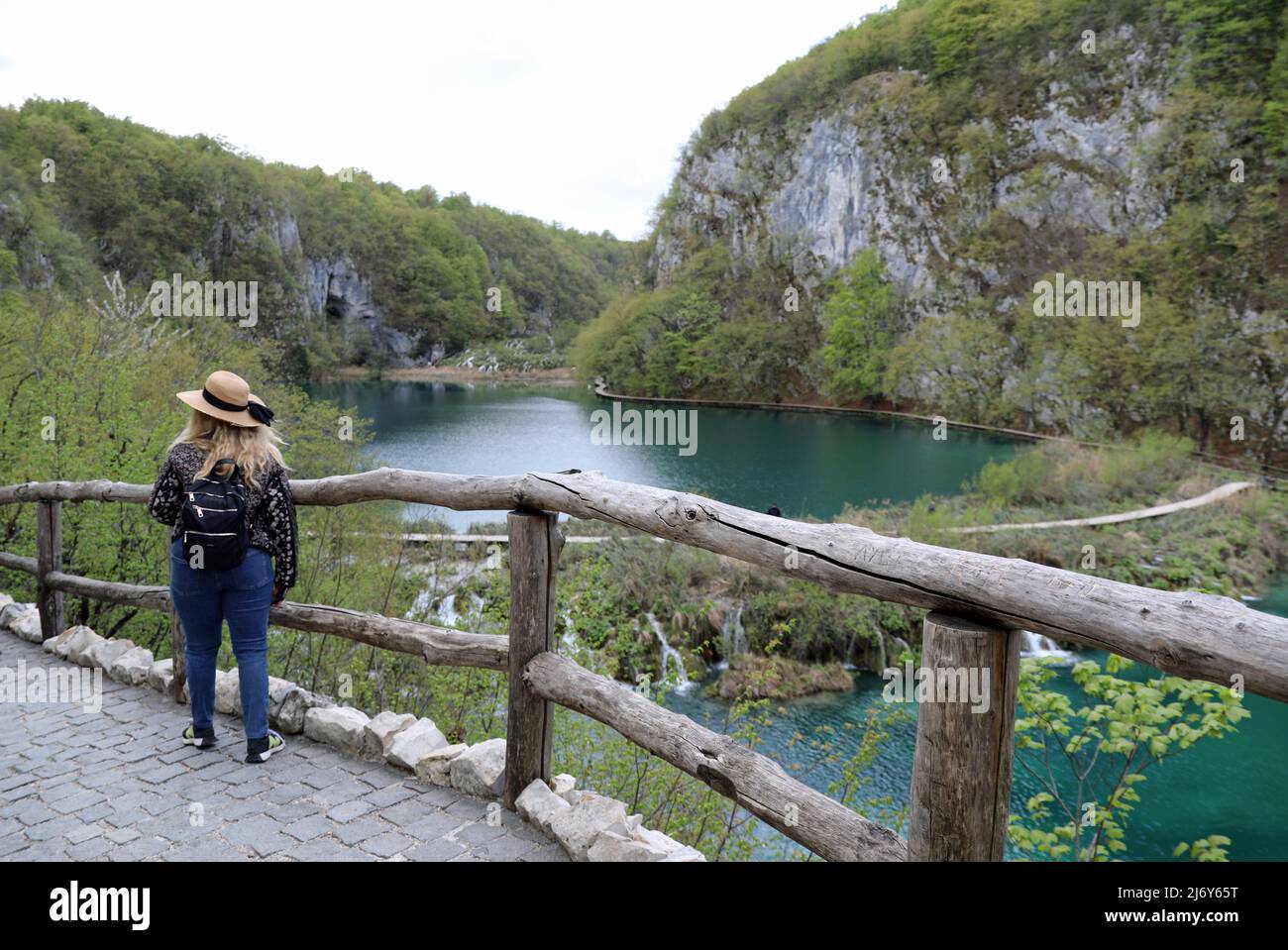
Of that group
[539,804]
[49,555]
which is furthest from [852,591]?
[49,555]

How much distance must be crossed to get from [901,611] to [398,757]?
484 inches

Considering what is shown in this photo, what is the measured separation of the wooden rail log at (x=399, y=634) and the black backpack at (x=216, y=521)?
63 centimetres

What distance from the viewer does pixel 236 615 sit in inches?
144

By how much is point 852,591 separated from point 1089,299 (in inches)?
1852

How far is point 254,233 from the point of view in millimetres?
71250

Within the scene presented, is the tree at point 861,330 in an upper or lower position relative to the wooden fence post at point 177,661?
upper

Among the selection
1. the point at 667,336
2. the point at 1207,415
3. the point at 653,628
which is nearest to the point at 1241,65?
the point at 1207,415

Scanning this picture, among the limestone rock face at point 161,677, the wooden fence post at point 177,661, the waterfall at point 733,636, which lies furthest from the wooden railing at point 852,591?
the waterfall at point 733,636

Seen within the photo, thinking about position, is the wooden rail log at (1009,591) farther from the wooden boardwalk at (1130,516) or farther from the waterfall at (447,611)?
the wooden boardwalk at (1130,516)

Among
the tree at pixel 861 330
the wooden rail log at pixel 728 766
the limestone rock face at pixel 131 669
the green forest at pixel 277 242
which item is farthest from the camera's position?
the green forest at pixel 277 242

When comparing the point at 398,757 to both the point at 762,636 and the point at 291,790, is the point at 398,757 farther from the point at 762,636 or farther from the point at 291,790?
the point at 762,636

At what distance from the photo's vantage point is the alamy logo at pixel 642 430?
3694 cm

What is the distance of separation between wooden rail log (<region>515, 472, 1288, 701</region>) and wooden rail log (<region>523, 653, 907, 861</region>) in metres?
0.57
